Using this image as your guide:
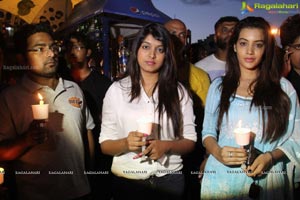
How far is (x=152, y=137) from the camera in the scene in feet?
8.57

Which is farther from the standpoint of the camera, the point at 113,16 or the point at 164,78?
the point at 113,16

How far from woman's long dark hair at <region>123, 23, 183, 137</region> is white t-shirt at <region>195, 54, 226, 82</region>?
4.47 feet

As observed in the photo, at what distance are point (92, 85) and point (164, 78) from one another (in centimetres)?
132

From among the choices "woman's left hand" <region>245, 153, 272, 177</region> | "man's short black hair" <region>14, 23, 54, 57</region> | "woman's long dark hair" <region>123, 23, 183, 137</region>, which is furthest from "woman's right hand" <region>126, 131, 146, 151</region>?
"man's short black hair" <region>14, 23, 54, 57</region>

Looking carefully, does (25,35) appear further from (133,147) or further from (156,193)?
(156,193)

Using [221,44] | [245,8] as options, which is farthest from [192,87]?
[245,8]

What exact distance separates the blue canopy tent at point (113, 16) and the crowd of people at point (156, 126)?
10.9 ft

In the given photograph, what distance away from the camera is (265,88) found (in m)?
2.54

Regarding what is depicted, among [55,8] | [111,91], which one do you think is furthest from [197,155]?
[55,8]

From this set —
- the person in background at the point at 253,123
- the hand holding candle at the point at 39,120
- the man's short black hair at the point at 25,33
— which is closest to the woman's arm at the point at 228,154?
the person in background at the point at 253,123

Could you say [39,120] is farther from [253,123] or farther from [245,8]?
[245,8]

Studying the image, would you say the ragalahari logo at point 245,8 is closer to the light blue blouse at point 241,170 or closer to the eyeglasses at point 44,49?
the light blue blouse at point 241,170

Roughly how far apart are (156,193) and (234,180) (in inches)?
24.8

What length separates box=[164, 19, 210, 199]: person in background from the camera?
3.60m
